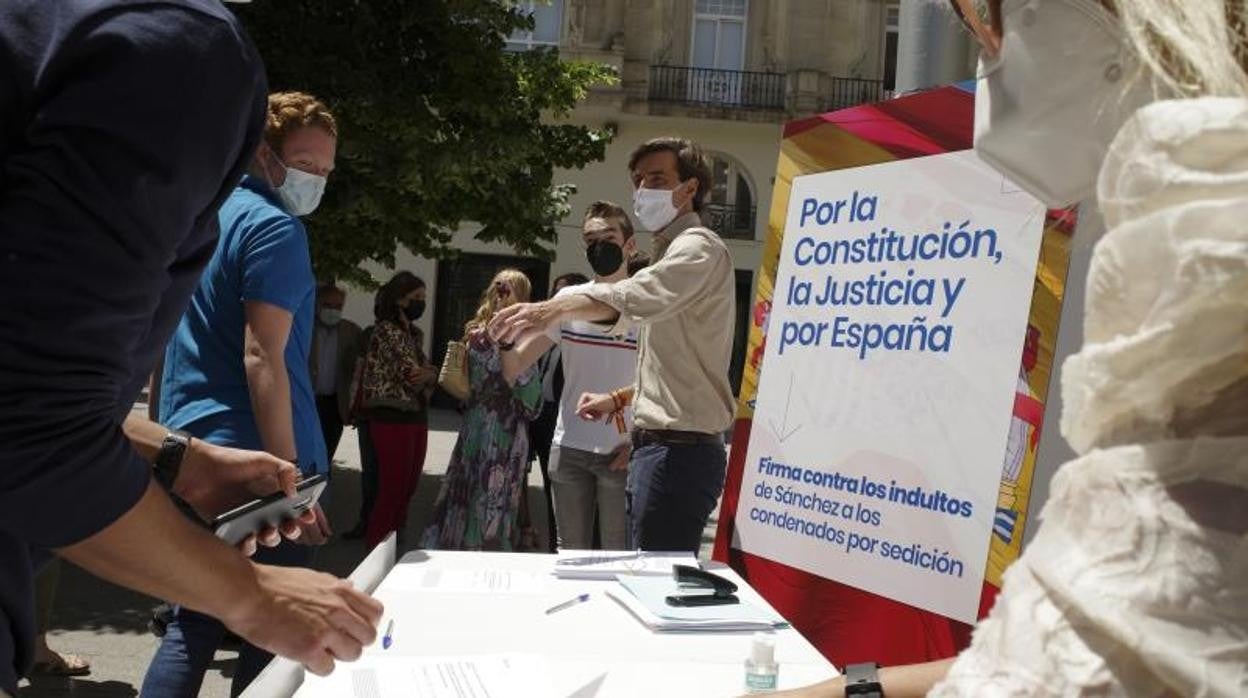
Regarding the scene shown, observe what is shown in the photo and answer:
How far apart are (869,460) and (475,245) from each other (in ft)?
66.9

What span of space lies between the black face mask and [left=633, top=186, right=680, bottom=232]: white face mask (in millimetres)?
1196

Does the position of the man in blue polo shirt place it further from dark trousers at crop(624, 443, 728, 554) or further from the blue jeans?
dark trousers at crop(624, 443, 728, 554)

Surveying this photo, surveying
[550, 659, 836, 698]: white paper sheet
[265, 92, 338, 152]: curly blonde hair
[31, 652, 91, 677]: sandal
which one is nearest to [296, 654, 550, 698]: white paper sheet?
[550, 659, 836, 698]: white paper sheet

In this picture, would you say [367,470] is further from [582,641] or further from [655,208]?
[582,641]

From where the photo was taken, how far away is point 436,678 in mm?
1819

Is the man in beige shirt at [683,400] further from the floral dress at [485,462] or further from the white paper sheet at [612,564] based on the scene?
the floral dress at [485,462]

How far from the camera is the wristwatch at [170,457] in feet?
6.01

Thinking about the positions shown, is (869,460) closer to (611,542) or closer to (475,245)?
(611,542)

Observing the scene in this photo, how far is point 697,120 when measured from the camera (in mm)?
23984

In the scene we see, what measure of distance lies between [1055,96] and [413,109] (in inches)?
320

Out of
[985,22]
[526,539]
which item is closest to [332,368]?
[526,539]

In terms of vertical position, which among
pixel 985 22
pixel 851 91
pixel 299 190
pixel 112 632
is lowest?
pixel 112 632

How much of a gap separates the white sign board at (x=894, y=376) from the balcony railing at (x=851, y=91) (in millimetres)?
21284

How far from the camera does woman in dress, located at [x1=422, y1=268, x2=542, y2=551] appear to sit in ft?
20.1
